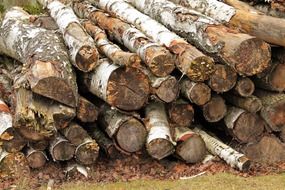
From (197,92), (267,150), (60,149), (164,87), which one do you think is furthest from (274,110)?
(60,149)

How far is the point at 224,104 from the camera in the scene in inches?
354

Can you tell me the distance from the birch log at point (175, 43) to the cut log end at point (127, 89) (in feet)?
2.10

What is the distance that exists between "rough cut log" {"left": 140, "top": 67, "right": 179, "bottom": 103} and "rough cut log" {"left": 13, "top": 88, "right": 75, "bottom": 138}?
48.8 inches

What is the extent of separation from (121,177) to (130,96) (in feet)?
4.09

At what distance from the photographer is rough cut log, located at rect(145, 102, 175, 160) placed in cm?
859

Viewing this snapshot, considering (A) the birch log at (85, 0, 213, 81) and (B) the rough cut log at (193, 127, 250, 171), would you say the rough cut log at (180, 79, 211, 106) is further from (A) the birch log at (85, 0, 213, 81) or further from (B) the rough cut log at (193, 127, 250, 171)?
(B) the rough cut log at (193, 127, 250, 171)

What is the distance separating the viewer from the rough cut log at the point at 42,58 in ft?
26.7

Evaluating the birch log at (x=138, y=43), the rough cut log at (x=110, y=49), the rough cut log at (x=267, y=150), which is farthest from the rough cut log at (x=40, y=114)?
the rough cut log at (x=267, y=150)

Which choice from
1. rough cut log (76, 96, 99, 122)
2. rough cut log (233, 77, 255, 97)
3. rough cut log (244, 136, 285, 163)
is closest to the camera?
rough cut log (76, 96, 99, 122)

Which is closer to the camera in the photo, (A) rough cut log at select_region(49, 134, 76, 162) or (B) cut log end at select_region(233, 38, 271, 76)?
(B) cut log end at select_region(233, 38, 271, 76)

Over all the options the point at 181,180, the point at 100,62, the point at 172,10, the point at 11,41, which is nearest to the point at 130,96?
the point at 100,62

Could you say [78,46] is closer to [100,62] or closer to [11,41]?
[100,62]

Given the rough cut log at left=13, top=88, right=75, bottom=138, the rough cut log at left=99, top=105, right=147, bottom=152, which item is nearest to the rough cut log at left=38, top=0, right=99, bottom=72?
the rough cut log at left=13, top=88, right=75, bottom=138

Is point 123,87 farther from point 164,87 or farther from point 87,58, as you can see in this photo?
point 87,58
